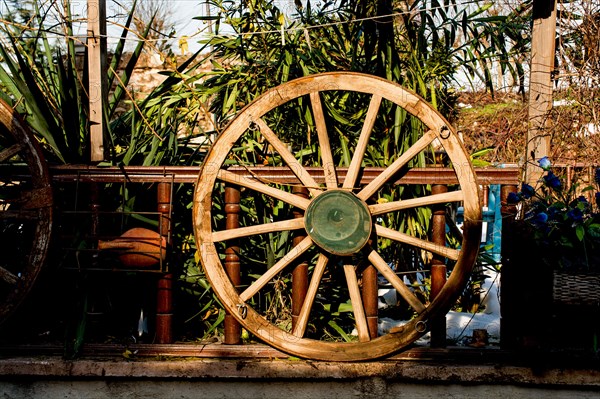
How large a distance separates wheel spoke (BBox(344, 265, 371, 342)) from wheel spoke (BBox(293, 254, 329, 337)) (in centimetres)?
10

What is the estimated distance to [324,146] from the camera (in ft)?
9.91

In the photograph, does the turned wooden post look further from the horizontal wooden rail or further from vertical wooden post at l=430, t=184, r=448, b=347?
the horizontal wooden rail

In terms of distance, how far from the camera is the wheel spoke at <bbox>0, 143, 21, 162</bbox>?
3.05 meters

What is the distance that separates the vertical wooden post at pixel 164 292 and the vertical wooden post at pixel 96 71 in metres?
0.43

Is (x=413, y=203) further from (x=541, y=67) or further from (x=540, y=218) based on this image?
(x=541, y=67)

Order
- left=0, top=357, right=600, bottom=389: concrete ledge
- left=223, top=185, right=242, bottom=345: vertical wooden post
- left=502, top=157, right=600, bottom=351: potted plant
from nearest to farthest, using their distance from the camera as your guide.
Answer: left=502, top=157, right=600, bottom=351: potted plant → left=0, top=357, right=600, bottom=389: concrete ledge → left=223, top=185, right=242, bottom=345: vertical wooden post

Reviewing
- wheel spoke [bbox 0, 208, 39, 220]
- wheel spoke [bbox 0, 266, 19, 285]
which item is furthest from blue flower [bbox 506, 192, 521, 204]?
wheel spoke [bbox 0, 266, 19, 285]

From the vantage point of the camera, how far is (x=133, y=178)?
3.12m

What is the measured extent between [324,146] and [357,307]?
2.32ft

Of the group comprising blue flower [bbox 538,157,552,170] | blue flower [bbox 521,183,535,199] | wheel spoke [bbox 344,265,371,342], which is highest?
blue flower [bbox 538,157,552,170]

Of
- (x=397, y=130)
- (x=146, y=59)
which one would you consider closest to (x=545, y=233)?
(x=397, y=130)

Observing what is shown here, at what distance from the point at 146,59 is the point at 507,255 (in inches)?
321

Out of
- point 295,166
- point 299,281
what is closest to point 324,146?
point 295,166

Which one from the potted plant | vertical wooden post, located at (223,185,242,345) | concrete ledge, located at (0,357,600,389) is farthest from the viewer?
vertical wooden post, located at (223,185,242,345)
